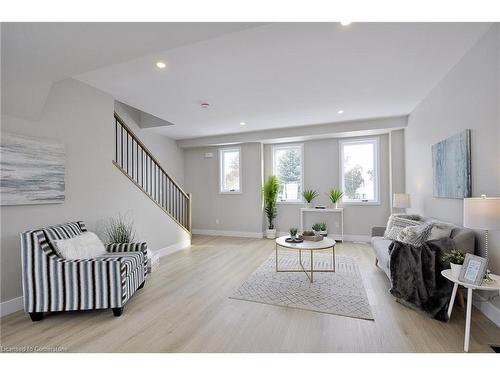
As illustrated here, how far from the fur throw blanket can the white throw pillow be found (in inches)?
130

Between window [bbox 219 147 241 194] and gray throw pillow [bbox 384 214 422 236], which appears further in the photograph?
window [bbox 219 147 241 194]

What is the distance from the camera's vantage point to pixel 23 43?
1.92 metres

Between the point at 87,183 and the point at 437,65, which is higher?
the point at 437,65

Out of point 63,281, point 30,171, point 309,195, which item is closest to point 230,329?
point 63,281

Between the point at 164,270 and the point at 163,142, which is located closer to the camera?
the point at 164,270

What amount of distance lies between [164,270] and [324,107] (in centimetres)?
383

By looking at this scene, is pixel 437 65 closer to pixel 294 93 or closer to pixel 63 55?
pixel 294 93

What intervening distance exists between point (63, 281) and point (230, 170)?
4.83 meters

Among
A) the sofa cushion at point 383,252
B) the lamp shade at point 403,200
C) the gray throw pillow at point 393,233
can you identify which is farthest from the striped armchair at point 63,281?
the lamp shade at point 403,200

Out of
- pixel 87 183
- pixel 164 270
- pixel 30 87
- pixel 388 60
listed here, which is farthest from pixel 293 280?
pixel 30 87

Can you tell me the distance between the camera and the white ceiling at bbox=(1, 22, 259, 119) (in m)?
1.77

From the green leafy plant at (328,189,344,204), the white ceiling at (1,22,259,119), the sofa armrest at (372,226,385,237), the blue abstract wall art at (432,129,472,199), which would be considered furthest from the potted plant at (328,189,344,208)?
the white ceiling at (1,22,259,119)

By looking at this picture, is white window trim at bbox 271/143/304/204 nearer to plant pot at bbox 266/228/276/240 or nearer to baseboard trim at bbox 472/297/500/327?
plant pot at bbox 266/228/276/240
